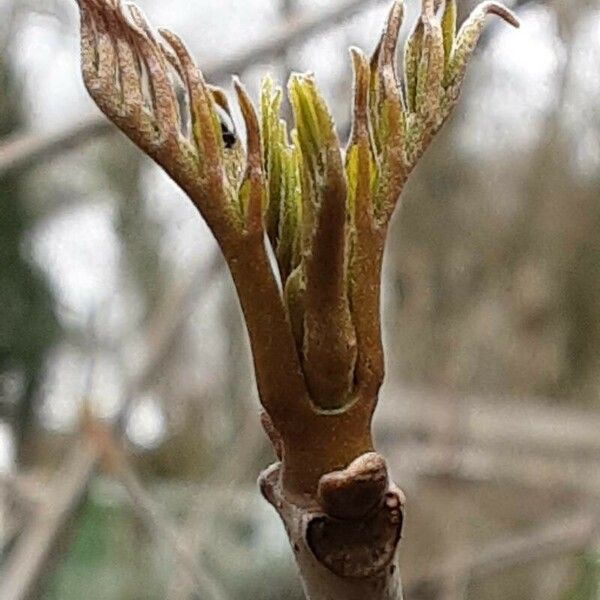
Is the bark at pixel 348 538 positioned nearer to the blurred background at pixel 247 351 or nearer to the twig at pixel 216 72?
the twig at pixel 216 72

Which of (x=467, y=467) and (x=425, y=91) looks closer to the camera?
(x=425, y=91)

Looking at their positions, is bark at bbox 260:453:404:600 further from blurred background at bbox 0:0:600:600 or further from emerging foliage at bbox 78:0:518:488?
blurred background at bbox 0:0:600:600

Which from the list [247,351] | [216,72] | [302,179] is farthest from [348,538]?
[247,351]

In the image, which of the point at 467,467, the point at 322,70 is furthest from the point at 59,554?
the point at 467,467

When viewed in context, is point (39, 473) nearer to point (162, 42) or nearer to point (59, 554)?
point (59, 554)

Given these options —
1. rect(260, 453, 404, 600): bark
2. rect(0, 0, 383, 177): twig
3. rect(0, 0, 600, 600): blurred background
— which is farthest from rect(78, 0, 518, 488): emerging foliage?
rect(0, 0, 600, 600): blurred background

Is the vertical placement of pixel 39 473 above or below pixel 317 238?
below

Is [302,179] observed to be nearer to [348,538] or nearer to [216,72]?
[348,538]
